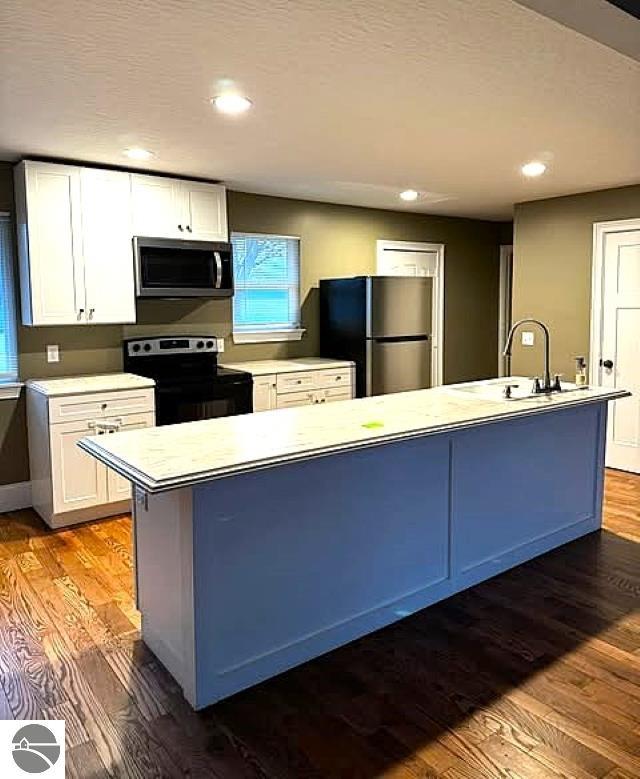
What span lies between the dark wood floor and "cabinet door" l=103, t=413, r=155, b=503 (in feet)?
2.96

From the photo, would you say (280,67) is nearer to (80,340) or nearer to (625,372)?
(80,340)

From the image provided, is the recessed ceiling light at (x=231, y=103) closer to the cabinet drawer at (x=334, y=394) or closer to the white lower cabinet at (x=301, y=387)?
the white lower cabinet at (x=301, y=387)

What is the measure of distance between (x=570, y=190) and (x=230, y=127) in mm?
3151

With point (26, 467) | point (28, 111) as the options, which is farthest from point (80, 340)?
point (28, 111)

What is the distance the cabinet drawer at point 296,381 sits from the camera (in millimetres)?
4930

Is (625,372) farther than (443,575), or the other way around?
(625,372)

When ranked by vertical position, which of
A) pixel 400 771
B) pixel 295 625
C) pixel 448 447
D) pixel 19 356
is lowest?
pixel 400 771

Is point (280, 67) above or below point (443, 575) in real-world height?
above

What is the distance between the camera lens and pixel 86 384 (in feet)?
13.4

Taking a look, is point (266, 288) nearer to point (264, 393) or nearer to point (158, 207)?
point (264, 393)

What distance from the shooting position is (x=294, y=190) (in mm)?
5094

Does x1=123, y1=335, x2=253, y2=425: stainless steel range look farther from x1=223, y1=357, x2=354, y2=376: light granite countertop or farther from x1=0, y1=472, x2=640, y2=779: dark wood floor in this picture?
x1=0, y1=472, x2=640, y2=779: dark wood floor

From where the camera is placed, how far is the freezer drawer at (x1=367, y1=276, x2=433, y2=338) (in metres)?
5.30

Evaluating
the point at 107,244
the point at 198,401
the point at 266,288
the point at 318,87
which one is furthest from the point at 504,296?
the point at 318,87
